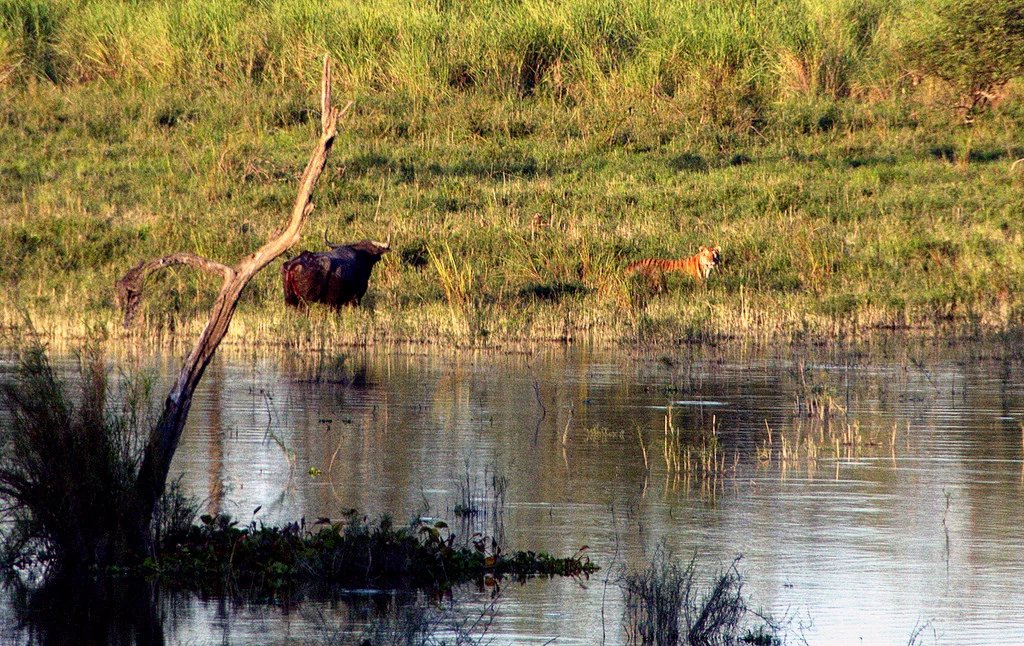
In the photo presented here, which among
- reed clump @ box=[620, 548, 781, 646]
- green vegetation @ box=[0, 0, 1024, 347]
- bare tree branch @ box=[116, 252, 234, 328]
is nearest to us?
reed clump @ box=[620, 548, 781, 646]

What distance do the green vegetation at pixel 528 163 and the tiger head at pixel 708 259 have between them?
0.21 meters

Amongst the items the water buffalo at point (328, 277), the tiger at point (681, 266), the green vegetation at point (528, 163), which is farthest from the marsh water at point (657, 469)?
the tiger at point (681, 266)

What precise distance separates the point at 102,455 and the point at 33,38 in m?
27.6

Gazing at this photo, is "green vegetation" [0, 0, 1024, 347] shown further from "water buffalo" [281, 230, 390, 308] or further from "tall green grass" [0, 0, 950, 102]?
"water buffalo" [281, 230, 390, 308]

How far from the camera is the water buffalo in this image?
19.0 m

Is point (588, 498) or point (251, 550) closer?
point (251, 550)

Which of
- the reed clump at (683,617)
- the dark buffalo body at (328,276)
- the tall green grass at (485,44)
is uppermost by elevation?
the tall green grass at (485,44)

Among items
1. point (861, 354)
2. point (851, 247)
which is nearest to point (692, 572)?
point (861, 354)

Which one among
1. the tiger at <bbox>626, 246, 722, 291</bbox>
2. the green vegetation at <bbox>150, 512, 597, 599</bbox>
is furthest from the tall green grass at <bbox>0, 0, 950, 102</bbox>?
the green vegetation at <bbox>150, 512, 597, 599</bbox>

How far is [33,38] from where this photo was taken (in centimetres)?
3388

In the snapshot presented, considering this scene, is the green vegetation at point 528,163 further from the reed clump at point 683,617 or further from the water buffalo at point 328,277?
the reed clump at point 683,617

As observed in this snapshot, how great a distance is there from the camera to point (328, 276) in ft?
62.3

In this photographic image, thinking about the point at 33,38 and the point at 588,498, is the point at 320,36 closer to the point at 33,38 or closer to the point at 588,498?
the point at 33,38

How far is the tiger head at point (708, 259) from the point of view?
69.9ft
